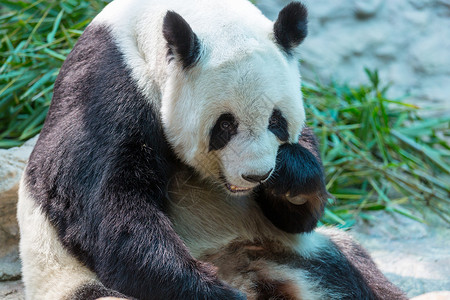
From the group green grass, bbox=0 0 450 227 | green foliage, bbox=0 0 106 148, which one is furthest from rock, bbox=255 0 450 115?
green foliage, bbox=0 0 106 148

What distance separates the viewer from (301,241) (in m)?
3.66

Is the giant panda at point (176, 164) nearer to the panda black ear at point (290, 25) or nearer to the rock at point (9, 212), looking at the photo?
the panda black ear at point (290, 25)

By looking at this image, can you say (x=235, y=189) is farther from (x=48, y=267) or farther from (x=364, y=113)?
(x=364, y=113)

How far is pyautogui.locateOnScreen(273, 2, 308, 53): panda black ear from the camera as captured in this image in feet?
10.2

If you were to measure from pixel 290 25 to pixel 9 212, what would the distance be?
2.43 m

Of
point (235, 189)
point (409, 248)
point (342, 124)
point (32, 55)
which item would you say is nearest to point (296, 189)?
point (235, 189)

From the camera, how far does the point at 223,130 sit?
2.94m

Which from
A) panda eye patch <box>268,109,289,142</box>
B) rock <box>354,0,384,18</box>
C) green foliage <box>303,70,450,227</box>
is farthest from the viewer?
rock <box>354,0,384,18</box>

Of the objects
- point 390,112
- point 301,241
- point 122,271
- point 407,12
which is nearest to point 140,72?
point 122,271

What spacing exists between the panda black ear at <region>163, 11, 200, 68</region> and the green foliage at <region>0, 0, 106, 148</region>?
8.16 feet

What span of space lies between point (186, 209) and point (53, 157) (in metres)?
0.78

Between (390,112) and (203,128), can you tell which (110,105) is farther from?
(390,112)

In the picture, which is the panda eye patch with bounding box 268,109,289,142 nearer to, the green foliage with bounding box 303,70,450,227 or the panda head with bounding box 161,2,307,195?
the panda head with bounding box 161,2,307,195

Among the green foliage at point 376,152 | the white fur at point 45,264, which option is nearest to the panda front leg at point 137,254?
the white fur at point 45,264
